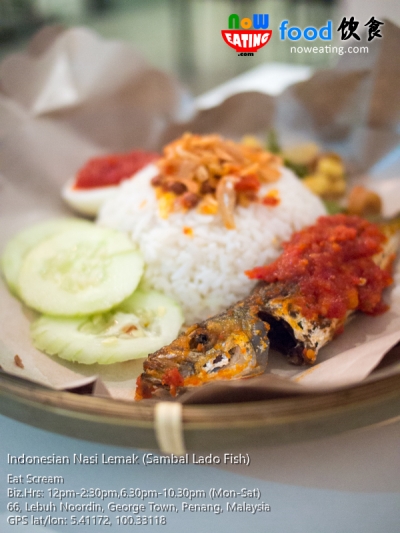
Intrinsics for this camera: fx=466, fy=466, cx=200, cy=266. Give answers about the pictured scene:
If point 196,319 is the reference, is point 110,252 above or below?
above

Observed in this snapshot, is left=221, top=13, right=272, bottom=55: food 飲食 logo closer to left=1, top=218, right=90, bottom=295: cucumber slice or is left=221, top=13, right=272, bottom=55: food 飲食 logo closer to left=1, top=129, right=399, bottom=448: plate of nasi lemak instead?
left=1, top=129, right=399, bottom=448: plate of nasi lemak

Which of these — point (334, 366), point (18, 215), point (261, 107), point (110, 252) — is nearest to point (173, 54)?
point (261, 107)

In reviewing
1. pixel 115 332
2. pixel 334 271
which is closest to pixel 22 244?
pixel 115 332

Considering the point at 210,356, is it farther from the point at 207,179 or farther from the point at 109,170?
the point at 109,170

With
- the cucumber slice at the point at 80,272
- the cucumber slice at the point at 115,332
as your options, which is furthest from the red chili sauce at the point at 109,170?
the cucumber slice at the point at 115,332

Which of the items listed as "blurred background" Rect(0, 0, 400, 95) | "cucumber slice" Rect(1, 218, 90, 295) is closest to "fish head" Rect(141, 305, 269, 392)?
"cucumber slice" Rect(1, 218, 90, 295)

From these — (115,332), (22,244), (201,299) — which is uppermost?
(22,244)

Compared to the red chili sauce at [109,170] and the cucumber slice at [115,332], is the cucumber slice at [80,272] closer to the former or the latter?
the cucumber slice at [115,332]

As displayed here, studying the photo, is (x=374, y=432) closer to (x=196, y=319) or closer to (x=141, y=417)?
(x=141, y=417)
